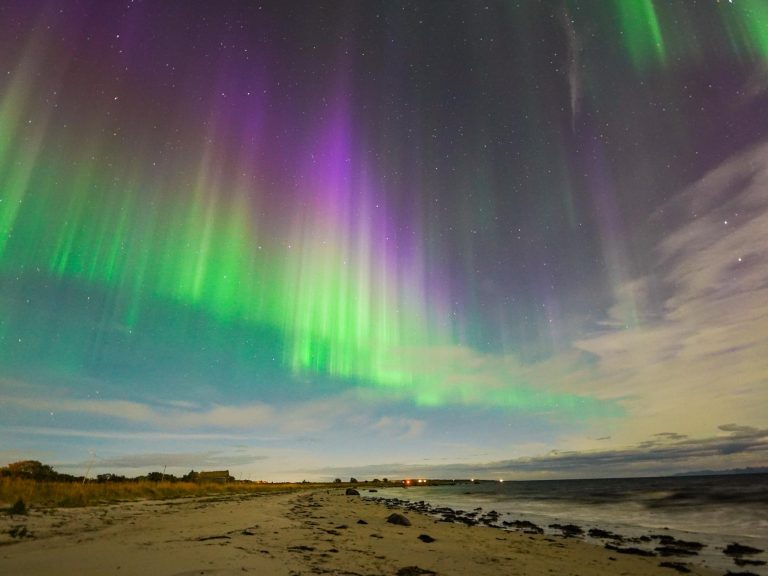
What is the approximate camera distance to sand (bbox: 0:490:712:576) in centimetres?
1018

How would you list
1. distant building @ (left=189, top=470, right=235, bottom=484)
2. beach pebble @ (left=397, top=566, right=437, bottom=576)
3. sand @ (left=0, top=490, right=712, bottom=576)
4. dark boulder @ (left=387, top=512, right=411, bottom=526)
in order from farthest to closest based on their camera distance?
1. distant building @ (left=189, top=470, right=235, bottom=484)
2. dark boulder @ (left=387, top=512, right=411, bottom=526)
3. beach pebble @ (left=397, top=566, right=437, bottom=576)
4. sand @ (left=0, top=490, right=712, bottom=576)

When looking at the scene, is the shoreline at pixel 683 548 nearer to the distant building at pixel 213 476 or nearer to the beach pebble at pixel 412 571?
the beach pebble at pixel 412 571

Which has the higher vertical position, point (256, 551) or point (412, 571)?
point (256, 551)

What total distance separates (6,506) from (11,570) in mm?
15858

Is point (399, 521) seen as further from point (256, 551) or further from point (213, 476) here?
point (213, 476)

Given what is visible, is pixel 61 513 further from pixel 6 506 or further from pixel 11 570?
pixel 11 570

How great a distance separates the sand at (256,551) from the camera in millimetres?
10180

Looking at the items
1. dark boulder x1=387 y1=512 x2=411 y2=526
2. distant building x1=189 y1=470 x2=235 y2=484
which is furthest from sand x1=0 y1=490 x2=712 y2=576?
distant building x1=189 y1=470 x2=235 y2=484

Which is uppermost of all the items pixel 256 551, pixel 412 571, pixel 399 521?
pixel 256 551

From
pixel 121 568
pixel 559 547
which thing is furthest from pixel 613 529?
pixel 121 568

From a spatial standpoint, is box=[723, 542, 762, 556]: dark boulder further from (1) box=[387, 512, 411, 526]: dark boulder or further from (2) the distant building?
(2) the distant building

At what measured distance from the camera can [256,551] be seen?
12.7 metres

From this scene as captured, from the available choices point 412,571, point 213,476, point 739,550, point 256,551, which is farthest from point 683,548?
point 213,476

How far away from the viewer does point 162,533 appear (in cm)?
1555
